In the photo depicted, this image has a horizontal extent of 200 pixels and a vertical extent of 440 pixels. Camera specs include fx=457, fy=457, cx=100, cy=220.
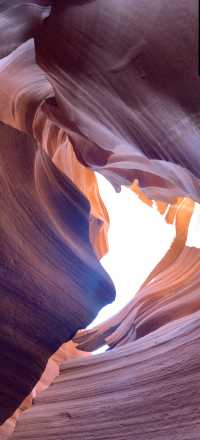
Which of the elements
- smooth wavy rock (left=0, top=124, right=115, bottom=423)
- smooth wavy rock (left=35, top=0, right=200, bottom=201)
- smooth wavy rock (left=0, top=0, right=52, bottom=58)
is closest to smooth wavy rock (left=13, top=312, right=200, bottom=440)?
smooth wavy rock (left=0, top=124, right=115, bottom=423)

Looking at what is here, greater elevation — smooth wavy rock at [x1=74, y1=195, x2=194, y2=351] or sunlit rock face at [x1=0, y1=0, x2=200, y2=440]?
sunlit rock face at [x1=0, y1=0, x2=200, y2=440]

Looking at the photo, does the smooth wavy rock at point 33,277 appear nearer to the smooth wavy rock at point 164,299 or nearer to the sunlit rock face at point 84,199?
the sunlit rock face at point 84,199

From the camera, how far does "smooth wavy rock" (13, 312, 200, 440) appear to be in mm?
1594

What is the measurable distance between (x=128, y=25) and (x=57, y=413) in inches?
70.0

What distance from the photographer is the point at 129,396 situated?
1915 mm

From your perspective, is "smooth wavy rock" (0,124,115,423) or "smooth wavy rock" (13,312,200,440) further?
"smooth wavy rock" (0,124,115,423)

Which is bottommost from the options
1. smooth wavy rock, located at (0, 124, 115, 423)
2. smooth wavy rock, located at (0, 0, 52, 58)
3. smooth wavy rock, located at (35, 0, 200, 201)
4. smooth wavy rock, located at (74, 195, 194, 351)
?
smooth wavy rock, located at (74, 195, 194, 351)

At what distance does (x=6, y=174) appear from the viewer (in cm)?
304

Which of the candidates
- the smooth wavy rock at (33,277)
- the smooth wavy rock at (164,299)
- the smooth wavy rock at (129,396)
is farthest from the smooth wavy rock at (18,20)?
the smooth wavy rock at (164,299)

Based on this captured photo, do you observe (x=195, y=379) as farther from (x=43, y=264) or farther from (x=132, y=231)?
(x=132, y=231)

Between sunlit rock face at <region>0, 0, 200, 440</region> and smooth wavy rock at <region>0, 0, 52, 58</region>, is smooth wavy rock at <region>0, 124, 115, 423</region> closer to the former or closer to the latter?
sunlit rock face at <region>0, 0, 200, 440</region>

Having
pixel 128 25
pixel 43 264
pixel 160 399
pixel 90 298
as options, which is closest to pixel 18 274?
pixel 43 264

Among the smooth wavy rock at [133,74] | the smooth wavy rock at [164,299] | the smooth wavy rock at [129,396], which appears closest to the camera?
the smooth wavy rock at [129,396]

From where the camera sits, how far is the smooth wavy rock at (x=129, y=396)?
159cm
